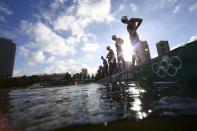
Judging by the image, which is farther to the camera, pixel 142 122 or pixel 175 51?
pixel 175 51

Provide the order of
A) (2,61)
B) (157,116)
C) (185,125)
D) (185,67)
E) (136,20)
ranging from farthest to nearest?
(2,61), (136,20), (185,67), (157,116), (185,125)

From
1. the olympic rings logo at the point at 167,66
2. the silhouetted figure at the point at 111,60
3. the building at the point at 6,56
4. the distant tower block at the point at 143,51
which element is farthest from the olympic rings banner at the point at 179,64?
the building at the point at 6,56

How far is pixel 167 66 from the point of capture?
18.8 feet

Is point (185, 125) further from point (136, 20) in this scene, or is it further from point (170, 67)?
point (136, 20)

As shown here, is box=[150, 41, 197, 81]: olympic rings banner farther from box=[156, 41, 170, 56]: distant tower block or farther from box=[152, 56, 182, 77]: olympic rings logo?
box=[156, 41, 170, 56]: distant tower block

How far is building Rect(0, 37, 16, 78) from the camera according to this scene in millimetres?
162125

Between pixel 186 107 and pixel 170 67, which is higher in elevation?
pixel 170 67

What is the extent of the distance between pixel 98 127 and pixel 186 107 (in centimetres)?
126

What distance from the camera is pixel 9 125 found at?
200cm

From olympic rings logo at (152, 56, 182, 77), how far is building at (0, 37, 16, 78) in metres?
178

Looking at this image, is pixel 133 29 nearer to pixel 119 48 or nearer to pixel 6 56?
pixel 119 48

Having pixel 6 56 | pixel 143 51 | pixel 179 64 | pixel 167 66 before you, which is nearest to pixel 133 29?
pixel 143 51

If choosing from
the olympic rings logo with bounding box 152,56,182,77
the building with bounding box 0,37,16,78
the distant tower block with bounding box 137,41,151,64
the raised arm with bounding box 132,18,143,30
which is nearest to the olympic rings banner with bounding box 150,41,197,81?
the olympic rings logo with bounding box 152,56,182,77

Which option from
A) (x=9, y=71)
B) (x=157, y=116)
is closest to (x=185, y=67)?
(x=157, y=116)
